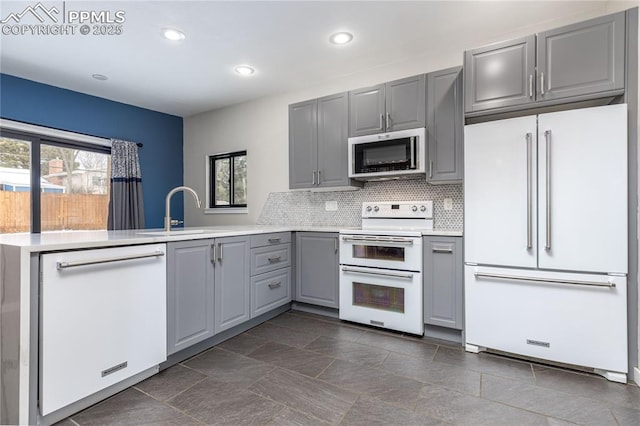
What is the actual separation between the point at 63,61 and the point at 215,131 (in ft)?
6.23

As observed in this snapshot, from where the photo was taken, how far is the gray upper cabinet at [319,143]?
3.24 meters

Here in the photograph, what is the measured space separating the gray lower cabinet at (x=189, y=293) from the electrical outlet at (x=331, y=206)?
1.61 meters

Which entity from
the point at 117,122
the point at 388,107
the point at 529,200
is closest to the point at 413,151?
the point at 388,107

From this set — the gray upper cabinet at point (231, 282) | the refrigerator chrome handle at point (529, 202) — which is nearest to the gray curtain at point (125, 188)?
→ the gray upper cabinet at point (231, 282)

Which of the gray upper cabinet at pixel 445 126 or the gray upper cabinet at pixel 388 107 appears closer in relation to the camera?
the gray upper cabinet at pixel 445 126

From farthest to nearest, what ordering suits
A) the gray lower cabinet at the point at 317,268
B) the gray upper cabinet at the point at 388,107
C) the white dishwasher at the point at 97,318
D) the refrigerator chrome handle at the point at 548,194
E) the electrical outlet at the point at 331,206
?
the electrical outlet at the point at 331,206 < the gray lower cabinet at the point at 317,268 < the gray upper cabinet at the point at 388,107 < the refrigerator chrome handle at the point at 548,194 < the white dishwasher at the point at 97,318

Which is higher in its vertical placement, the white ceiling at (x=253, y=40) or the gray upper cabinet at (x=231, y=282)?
the white ceiling at (x=253, y=40)

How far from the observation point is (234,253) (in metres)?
2.64

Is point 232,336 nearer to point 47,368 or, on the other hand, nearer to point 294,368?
point 294,368

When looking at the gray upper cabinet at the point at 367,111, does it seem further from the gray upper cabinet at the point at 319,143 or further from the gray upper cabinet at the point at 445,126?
the gray upper cabinet at the point at 445,126

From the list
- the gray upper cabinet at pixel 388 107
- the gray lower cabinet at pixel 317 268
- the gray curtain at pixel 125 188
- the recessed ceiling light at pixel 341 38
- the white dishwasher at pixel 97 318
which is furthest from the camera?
the gray curtain at pixel 125 188

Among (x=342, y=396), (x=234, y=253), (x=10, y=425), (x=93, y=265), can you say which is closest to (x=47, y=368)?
(x=10, y=425)

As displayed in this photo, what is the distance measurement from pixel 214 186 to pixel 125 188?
1166mm
